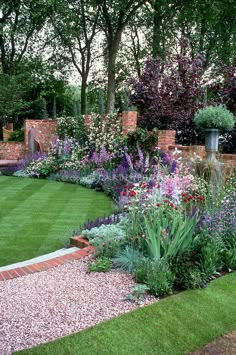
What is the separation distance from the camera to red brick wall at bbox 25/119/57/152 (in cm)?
1404

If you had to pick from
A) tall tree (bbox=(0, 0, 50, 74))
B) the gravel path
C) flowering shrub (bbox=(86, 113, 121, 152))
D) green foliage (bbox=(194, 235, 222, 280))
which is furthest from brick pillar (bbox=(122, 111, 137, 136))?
tall tree (bbox=(0, 0, 50, 74))

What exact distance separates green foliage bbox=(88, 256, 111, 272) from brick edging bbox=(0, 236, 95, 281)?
12.2 inches

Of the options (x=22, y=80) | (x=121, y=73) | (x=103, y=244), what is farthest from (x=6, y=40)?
(x=103, y=244)

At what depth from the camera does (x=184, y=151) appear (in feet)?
26.5

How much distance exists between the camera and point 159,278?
123 inches

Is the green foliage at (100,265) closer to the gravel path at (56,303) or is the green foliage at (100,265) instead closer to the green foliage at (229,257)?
the gravel path at (56,303)

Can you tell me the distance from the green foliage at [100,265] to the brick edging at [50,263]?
31cm

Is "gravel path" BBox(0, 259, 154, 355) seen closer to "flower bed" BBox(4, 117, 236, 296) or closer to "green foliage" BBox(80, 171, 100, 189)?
"flower bed" BBox(4, 117, 236, 296)

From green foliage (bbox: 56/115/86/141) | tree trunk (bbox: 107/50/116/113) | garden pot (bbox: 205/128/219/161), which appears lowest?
garden pot (bbox: 205/128/219/161)

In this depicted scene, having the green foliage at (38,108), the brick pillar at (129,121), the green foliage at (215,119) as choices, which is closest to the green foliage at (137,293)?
the green foliage at (215,119)

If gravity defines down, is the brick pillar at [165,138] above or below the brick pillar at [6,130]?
below

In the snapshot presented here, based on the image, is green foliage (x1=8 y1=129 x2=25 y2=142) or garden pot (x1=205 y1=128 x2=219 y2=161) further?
green foliage (x1=8 y1=129 x2=25 y2=142)

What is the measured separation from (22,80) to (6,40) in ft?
14.6

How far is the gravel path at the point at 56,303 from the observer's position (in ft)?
8.19
